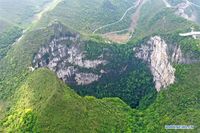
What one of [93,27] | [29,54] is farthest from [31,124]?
[93,27]

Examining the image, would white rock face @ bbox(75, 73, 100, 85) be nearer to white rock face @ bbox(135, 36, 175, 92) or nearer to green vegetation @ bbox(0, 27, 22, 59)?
white rock face @ bbox(135, 36, 175, 92)

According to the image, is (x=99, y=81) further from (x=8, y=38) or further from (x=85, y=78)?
(x=8, y=38)

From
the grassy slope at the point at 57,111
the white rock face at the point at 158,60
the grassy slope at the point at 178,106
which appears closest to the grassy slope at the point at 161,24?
the white rock face at the point at 158,60

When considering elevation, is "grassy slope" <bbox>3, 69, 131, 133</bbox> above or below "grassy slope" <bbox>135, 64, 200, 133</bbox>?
above

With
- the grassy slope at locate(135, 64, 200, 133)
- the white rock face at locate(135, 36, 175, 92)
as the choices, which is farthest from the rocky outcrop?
the grassy slope at locate(135, 64, 200, 133)

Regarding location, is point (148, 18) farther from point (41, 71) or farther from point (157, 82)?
point (41, 71)
